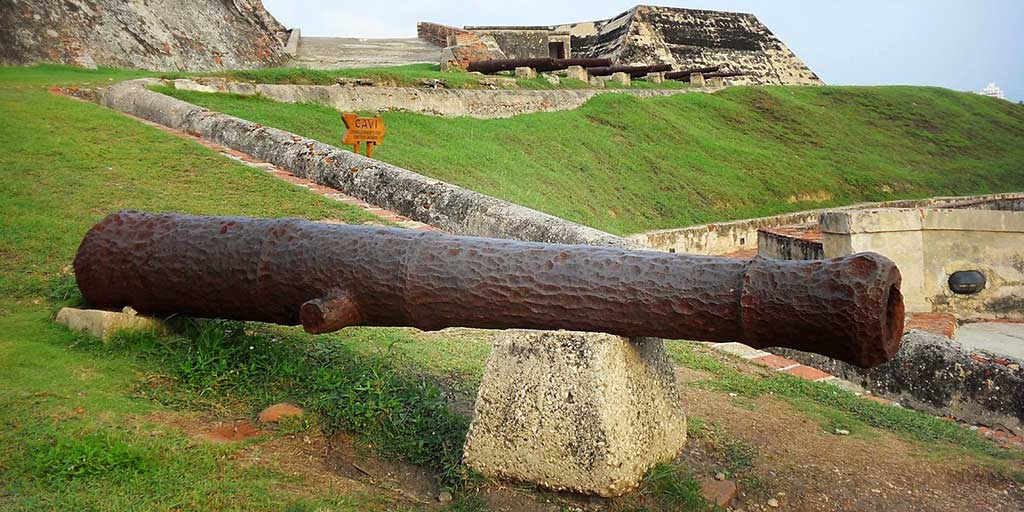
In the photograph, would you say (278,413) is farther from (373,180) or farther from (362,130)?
(362,130)

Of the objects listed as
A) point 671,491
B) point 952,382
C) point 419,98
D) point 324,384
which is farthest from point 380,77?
point 671,491

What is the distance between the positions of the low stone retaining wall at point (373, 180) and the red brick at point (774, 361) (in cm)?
125

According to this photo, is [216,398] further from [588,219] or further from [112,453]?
[588,219]

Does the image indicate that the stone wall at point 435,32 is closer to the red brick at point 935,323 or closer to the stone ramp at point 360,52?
the stone ramp at point 360,52

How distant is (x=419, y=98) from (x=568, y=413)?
13.7 m

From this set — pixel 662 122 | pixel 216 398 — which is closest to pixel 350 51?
pixel 662 122

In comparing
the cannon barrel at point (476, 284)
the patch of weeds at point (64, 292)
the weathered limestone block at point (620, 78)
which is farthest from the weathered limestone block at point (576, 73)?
the cannon barrel at point (476, 284)

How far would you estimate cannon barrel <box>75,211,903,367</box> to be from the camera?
Result: 246 cm

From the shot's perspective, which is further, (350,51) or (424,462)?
(350,51)

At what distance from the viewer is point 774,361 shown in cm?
627

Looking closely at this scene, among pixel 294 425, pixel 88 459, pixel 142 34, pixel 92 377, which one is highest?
pixel 142 34

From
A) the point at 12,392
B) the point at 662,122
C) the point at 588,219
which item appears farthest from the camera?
the point at 662,122

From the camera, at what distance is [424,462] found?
3451mm

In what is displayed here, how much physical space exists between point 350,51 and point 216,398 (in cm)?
2128
